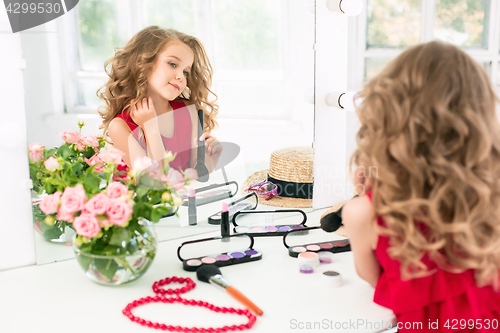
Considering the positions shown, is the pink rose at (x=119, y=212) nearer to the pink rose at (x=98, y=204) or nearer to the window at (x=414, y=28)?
the pink rose at (x=98, y=204)

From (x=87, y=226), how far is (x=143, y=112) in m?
0.29

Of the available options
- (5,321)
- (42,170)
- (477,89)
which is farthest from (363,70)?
(5,321)

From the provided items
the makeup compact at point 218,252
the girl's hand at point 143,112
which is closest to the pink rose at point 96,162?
the girl's hand at point 143,112

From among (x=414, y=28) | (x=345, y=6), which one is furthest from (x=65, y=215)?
(x=414, y=28)

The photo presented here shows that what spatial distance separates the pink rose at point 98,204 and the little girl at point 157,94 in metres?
0.19

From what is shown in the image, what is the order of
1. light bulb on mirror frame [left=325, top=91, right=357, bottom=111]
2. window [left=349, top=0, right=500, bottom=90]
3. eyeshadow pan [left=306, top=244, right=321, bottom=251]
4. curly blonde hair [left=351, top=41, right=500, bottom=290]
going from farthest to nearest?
1. window [left=349, top=0, right=500, bottom=90]
2. light bulb on mirror frame [left=325, top=91, right=357, bottom=111]
3. eyeshadow pan [left=306, top=244, right=321, bottom=251]
4. curly blonde hair [left=351, top=41, right=500, bottom=290]

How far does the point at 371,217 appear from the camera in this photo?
0.69 m

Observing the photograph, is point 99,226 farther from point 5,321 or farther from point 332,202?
point 332,202

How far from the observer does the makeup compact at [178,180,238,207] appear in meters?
1.01

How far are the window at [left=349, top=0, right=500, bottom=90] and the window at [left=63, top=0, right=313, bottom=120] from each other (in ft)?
1.98

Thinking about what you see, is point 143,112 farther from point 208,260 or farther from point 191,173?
point 208,260

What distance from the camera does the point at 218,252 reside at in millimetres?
942

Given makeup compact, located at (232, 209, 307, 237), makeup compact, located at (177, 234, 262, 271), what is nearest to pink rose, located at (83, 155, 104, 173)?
makeup compact, located at (177, 234, 262, 271)

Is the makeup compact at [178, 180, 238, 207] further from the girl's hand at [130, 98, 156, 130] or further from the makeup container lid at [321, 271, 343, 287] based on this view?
the makeup container lid at [321, 271, 343, 287]
